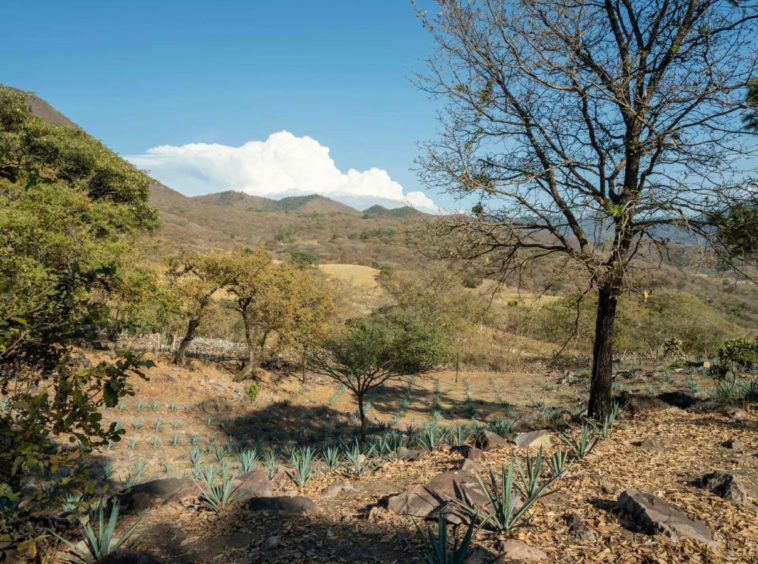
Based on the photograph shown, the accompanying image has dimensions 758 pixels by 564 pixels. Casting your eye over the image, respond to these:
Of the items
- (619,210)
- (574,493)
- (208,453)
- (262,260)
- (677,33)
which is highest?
(677,33)

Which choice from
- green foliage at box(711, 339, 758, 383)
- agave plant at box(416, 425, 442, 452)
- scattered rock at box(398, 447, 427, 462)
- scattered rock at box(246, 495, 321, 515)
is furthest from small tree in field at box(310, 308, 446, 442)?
scattered rock at box(246, 495, 321, 515)

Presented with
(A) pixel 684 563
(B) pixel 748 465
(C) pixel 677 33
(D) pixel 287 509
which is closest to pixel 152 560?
(D) pixel 287 509

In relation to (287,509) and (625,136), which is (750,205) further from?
(287,509)

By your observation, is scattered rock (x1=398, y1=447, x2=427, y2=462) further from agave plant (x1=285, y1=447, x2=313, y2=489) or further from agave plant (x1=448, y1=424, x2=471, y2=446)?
agave plant (x1=285, y1=447, x2=313, y2=489)

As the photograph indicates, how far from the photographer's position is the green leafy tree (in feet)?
7.11

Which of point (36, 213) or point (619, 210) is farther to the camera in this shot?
point (36, 213)

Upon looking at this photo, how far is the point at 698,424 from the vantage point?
6.77 metres

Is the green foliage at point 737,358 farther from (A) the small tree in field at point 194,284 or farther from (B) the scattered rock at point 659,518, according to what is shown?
(A) the small tree in field at point 194,284

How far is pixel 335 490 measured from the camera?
4.98 metres

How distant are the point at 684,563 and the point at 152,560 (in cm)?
358

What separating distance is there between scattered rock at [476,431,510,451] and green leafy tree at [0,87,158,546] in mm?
4448

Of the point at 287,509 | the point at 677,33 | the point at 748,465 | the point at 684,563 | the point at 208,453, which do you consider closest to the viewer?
the point at 684,563

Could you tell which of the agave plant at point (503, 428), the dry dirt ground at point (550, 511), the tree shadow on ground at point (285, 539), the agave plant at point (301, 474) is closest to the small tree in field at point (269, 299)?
the dry dirt ground at point (550, 511)

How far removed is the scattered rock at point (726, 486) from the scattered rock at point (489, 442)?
2.34 metres
